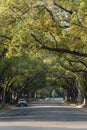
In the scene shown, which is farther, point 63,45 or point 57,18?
point 63,45

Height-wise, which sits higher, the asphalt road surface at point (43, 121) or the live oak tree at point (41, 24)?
the live oak tree at point (41, 24)

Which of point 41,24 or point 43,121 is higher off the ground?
point 41,24

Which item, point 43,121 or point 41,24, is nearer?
point 41,24

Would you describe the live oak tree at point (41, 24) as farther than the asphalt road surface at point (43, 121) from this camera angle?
Yes

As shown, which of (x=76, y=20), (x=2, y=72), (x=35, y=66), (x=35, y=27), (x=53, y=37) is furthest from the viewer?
(x=35, y=66)

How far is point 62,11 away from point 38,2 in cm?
255

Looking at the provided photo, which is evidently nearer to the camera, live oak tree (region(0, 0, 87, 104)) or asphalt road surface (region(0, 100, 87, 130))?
asphalt road surface (region(0, 100, 87, 130))

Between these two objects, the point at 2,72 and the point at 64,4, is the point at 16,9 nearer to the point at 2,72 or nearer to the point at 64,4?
the point at 64,4

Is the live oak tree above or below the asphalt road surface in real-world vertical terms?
above

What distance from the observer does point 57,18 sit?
32312 millimetres

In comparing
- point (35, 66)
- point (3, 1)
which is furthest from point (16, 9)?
point (35, 66)

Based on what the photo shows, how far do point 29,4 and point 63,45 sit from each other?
19.1 ft

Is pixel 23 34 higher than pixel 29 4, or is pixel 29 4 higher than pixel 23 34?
pixel 29 4

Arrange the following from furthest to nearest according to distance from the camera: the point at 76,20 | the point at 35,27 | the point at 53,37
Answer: the point at 53,37 → the point at 35,27 → the point at 76,20
